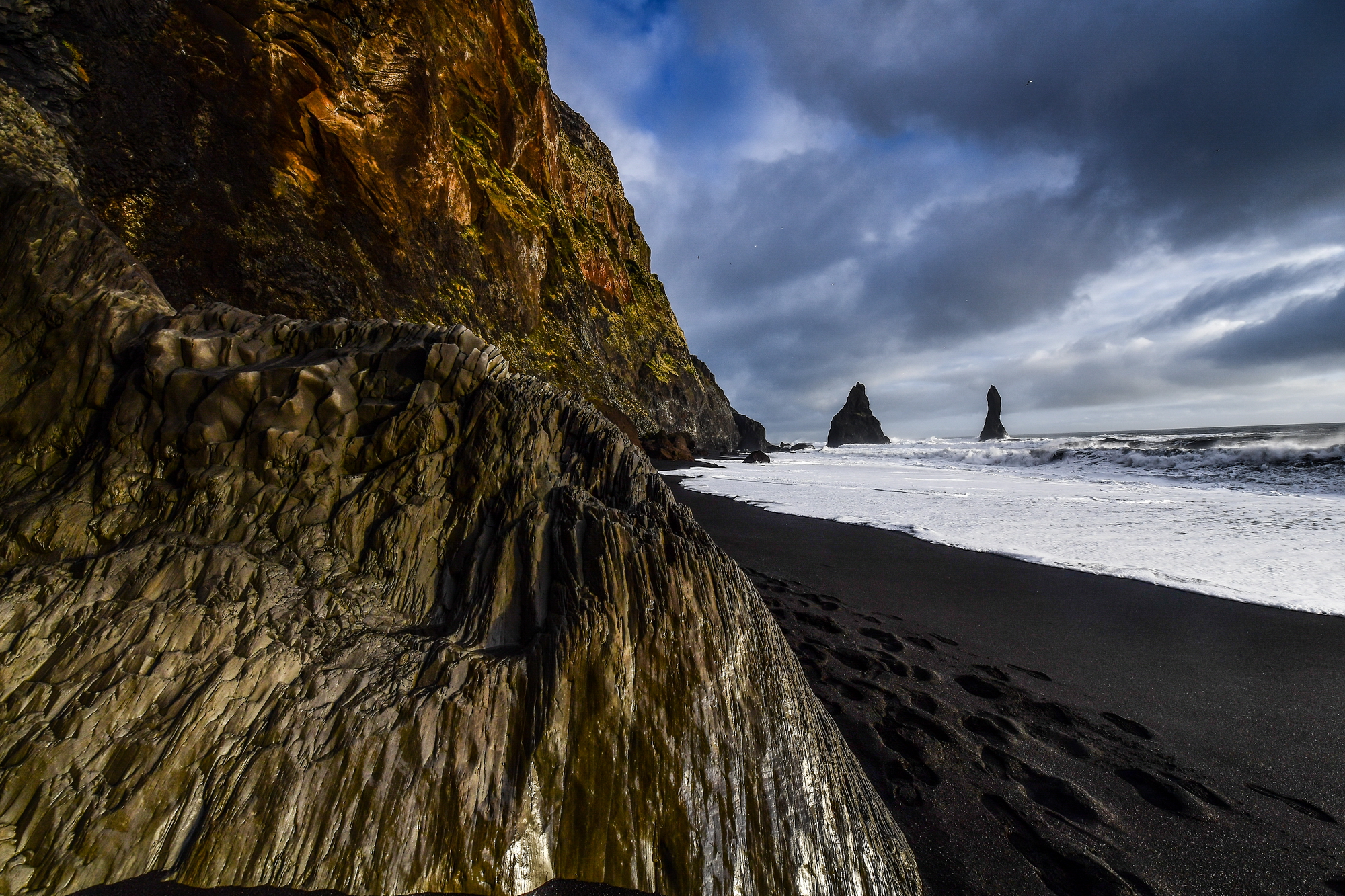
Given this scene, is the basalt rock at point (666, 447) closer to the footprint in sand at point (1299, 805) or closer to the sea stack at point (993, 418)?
the footprint in sand at point (1299, 805)

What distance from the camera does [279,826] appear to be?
1.23m

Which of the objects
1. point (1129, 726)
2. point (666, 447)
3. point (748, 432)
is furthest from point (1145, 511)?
point (748, 432)

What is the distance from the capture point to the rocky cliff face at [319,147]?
6172 mm

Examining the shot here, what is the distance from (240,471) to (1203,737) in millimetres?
4944

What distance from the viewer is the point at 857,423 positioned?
226 feet

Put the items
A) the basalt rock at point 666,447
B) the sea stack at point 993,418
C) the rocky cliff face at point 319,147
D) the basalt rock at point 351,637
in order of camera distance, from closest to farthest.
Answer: the basalt rock at point 351,637 < the rocky cliff face at point 319,147 < the basalt rock at point 666,447 < the sea stack at point 993,418

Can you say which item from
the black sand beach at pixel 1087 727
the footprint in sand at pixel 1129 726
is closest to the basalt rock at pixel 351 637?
the black sand beach at pixel 1087 727

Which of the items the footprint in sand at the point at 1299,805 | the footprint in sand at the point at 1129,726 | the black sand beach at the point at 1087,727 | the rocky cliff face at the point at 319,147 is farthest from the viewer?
the rocky cliff face at the point at 319,147

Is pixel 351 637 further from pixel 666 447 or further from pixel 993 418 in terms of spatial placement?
pixel 993 418

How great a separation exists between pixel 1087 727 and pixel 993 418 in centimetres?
7655

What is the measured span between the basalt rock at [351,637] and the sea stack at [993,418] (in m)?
75.9

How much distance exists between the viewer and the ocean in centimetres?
527

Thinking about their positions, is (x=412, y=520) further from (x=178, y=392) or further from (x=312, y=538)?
(x=178, y=392)

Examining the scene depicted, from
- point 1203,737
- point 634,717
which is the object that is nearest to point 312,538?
point 634,717
